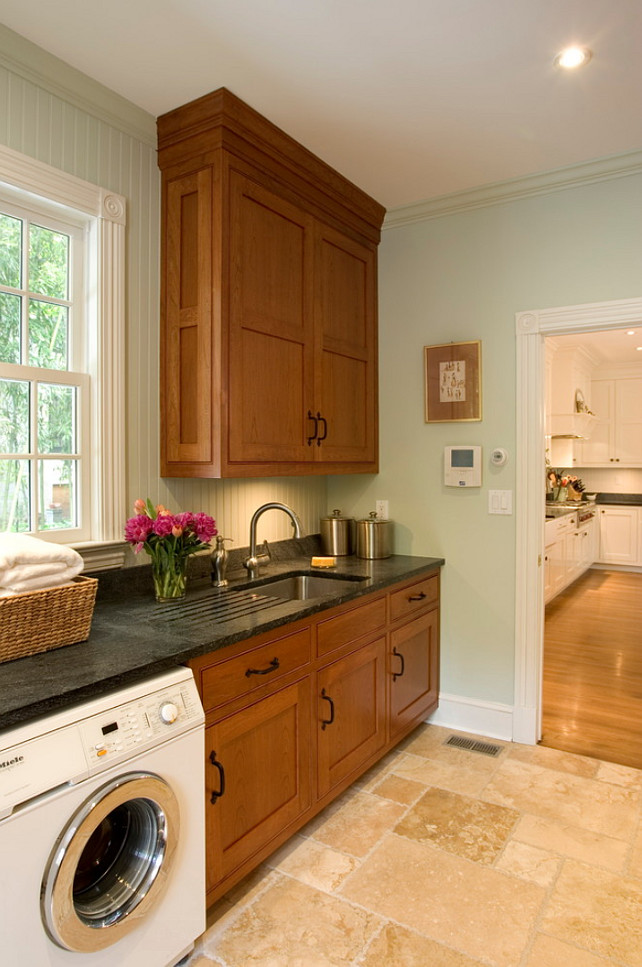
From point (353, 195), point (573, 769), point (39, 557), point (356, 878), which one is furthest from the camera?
point (353, 195)

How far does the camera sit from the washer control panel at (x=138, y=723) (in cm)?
135

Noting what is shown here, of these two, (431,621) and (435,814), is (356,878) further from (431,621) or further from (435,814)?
(431,621)

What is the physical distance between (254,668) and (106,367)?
118 cm

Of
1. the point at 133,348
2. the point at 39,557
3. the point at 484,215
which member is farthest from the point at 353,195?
the point at 39,557

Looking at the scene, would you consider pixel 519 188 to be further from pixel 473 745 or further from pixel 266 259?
pixel 473 745

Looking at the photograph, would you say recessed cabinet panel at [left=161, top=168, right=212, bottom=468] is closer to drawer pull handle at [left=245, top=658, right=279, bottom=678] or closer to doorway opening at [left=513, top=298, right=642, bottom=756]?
drawer pull handle at [left=245, top=658, right=279, bottom=678]

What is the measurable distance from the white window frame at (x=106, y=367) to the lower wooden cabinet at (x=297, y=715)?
720 mm

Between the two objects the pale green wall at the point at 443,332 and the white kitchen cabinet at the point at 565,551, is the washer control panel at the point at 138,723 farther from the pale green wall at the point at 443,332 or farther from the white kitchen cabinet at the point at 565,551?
the white kitchen cabinet at the point at 565,551

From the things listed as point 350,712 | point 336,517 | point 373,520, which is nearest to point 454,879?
point 350,712

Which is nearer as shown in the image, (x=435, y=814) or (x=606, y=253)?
(x=435, y=814)

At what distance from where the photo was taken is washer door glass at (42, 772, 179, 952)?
4.15ft

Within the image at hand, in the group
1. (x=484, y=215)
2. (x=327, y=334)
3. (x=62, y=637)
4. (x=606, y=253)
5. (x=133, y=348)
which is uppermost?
(x=484, y=215)

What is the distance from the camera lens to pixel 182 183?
2.34 meters

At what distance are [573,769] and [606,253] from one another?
229 cm
